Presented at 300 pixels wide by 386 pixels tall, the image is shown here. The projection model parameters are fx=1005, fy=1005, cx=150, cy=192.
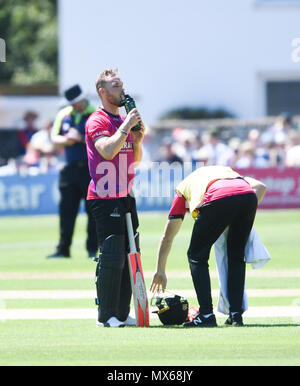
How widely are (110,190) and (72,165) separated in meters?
5.40

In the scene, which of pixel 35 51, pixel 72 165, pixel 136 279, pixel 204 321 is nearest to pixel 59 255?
pixel 72 165

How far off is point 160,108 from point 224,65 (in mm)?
2513

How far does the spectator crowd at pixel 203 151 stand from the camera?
2319cm

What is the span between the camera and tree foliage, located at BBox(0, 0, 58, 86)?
4869 centimetres

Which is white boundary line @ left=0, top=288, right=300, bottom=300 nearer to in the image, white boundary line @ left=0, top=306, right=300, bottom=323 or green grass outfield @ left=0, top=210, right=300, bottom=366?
green grass outfield @ left=0, top=210, right=300, bottom=366

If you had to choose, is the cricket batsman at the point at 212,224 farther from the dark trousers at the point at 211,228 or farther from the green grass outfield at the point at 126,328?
the green grass outfield at the point at 126,328

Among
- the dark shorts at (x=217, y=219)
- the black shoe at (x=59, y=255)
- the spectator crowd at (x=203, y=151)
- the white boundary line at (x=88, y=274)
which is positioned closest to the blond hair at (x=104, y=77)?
the dark shorts at (x=217, y=219)

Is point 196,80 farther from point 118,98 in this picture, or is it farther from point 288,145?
point 118,98

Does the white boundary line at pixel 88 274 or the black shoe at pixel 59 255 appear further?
the black shoe at pixel 59 255

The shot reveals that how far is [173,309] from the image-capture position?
27.8 feet

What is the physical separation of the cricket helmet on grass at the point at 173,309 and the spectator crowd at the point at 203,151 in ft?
46.6

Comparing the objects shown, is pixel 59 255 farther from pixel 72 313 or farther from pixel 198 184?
pixel 198 184

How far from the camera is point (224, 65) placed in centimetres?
3278

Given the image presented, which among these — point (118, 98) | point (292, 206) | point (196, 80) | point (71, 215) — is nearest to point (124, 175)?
point (118, 98)
